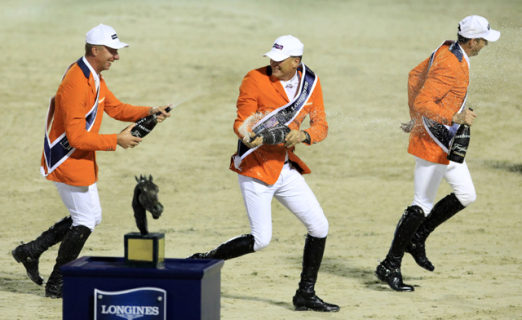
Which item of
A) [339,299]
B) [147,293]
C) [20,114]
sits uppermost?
[20,114]

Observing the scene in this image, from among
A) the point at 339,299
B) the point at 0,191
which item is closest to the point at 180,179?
the point at 0,191

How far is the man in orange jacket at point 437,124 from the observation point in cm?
614

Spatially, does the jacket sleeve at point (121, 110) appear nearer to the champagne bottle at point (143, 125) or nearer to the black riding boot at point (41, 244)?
the champagne bottle at point (143, 125)

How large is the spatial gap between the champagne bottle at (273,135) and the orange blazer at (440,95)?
1.34m

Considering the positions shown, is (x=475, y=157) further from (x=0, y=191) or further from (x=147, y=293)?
(x=147, y=293)

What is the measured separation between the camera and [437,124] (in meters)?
6.34

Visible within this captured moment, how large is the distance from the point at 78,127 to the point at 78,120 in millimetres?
59

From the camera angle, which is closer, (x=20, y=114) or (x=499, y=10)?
(x=20, y=114)

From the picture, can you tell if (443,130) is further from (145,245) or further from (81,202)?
(145,245)

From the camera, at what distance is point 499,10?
96.4 feet

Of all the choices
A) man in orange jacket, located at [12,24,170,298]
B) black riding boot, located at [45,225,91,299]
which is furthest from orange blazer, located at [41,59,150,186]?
black riding boot, located at [45,225,91,299]

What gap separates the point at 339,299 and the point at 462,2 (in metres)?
28.6

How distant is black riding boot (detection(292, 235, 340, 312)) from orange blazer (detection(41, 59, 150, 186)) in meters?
1.65

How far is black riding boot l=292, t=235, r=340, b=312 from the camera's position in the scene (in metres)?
5.75
